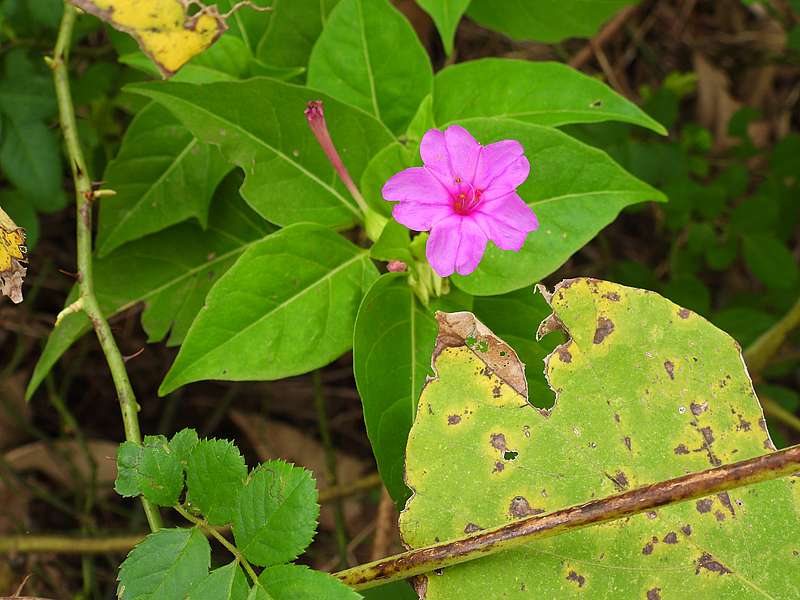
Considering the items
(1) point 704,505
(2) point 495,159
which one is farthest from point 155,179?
(1) point 704,505

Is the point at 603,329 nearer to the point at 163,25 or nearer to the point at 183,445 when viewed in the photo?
the point at 183,445

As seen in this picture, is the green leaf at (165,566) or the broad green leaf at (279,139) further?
the broad green leaf at (279,139)

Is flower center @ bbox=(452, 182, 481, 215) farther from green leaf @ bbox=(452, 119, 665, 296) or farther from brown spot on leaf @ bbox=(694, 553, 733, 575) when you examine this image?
brown spot on leaf @ bbox=(694, 553, 733, 575)

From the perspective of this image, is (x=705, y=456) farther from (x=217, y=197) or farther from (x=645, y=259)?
(x=645, y=259)

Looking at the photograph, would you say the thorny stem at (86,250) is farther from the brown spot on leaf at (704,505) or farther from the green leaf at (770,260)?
the green leaf at (770,260)

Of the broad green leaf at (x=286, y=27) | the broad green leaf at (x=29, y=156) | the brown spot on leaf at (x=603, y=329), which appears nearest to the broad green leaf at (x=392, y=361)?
the brown spot on leaf at (x=603, y=329)


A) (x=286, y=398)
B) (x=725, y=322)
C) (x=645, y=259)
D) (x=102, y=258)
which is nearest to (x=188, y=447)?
(x=102, y=258)
